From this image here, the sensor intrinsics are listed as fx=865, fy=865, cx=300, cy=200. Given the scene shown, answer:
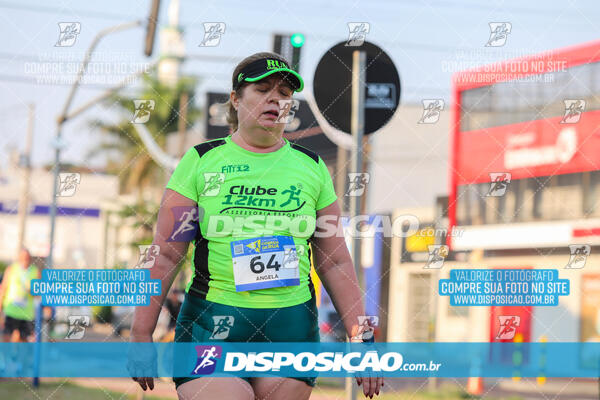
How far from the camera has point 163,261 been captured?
371 centimetres

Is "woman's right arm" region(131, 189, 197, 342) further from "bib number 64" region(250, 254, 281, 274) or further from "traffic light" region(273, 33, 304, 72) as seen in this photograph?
"traffic light" region(273, 33, 304, 72)

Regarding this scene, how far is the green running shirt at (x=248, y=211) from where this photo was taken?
362cm

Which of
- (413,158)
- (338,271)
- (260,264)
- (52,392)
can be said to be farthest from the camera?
(413,158)

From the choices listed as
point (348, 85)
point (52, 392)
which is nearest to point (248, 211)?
point (348, 85)

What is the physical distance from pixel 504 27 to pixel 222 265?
344 centimetres

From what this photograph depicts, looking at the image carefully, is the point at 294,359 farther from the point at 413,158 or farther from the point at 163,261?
the point at 413,158

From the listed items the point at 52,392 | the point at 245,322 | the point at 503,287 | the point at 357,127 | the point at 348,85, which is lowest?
the point at 52,392

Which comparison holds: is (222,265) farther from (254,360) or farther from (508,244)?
(508,244)

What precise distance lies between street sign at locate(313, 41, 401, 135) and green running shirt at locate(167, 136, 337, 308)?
2210 mm

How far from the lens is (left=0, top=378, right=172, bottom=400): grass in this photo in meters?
9.41

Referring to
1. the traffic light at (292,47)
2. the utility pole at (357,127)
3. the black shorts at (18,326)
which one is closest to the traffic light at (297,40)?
the traffic light at (292,47)

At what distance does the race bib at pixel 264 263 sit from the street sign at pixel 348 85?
2343 mm

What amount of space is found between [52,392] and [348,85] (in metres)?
5.65

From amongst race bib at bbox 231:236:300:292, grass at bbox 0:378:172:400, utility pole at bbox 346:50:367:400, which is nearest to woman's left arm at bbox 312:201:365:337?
race bib at bbox 231:236:300:292
